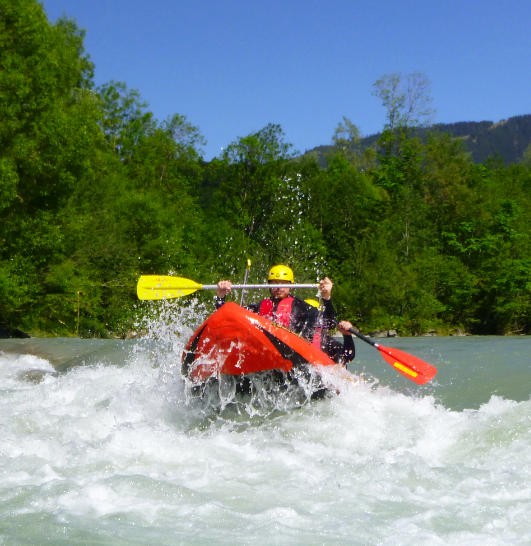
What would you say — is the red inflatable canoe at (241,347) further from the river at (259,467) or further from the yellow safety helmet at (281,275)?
the yellow safety helmet at (281,275)

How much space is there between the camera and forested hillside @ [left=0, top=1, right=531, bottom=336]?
15789 millimetres

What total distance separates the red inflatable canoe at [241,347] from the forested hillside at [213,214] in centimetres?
1044

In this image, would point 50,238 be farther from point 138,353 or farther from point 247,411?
point 247,411

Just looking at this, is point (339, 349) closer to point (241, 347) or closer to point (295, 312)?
point (295, 312)

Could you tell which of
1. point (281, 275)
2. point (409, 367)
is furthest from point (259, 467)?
point (409, 367)

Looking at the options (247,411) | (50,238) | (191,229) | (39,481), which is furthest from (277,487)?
(191,229)

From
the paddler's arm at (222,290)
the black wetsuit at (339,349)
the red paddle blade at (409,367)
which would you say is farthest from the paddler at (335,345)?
the paddler's arm at (222,290)

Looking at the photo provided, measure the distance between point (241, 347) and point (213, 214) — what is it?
24829 mm

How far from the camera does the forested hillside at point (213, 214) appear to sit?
15.8 metres

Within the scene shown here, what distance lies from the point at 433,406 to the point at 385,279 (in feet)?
63.8

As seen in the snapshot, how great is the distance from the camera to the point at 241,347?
17.9 feet

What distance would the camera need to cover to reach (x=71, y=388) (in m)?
7.14

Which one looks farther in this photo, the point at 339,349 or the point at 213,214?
the point at 213,214

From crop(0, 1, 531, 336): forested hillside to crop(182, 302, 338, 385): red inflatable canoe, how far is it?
10.4m
